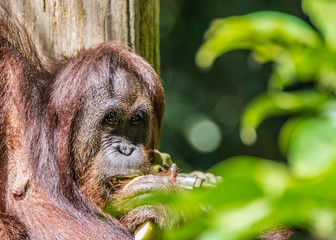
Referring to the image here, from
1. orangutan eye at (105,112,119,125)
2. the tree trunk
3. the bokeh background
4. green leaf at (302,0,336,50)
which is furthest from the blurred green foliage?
the bokeh background

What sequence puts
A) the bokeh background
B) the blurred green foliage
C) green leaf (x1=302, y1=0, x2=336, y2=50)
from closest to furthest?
the blurred green foliage, green leaf (x1=302, y1=0, x2=336, y2=50), the bokeh background

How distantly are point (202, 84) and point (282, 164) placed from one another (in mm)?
6573

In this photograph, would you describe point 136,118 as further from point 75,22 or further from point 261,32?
point 261,32

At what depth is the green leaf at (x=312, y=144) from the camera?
1.90 feet

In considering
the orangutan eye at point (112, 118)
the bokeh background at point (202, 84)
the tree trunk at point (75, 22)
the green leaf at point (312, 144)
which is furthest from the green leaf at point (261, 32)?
the bokeh background at point (202, 84)

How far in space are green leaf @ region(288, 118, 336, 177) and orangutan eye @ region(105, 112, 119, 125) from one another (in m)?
1.82

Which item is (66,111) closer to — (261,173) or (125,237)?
(125,237)

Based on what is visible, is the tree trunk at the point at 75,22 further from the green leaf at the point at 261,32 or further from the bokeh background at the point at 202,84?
the bokeh background at the point at 202,84

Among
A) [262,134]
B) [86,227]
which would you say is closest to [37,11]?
[86,227]

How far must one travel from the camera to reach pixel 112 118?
2.44 metres

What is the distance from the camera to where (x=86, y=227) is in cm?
220

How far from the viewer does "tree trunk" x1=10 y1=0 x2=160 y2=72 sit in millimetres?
2471

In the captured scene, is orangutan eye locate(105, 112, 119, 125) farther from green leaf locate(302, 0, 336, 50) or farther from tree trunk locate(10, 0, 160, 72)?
green leaf locate(302, 0, 336, 50)

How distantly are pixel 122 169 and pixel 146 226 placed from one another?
33 centimetres
